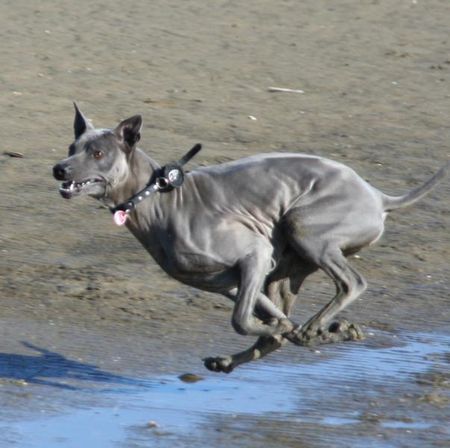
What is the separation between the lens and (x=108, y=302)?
9.50 m

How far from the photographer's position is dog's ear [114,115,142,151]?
7746 millimetres

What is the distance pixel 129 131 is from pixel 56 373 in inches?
53.2

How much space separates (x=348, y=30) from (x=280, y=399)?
32.6 ft

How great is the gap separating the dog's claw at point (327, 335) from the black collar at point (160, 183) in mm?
963

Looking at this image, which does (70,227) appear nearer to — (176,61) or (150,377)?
(150,377)

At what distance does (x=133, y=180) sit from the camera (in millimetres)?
7910

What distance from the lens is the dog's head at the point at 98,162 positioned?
769 centimetres

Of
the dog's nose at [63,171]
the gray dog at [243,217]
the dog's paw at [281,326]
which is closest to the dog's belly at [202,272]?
the gray dog at [243,217]

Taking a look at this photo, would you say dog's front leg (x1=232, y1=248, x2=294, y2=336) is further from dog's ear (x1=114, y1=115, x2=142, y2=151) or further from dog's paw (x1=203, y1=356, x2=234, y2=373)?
dog's ear (x1=114, y1=115, x2=142, y2=151)

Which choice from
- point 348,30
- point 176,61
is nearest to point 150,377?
point 176,61

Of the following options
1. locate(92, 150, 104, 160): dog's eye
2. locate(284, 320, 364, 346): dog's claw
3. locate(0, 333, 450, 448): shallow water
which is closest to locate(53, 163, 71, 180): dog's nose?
locate(92, 150, 104, 160): dog's eye

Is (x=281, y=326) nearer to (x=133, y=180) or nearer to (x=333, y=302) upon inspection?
(x=333, y=302)

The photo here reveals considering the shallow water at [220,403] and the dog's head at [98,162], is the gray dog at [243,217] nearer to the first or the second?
the dog's head at [98,162]

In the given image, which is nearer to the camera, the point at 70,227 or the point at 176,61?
the point at 70,227
